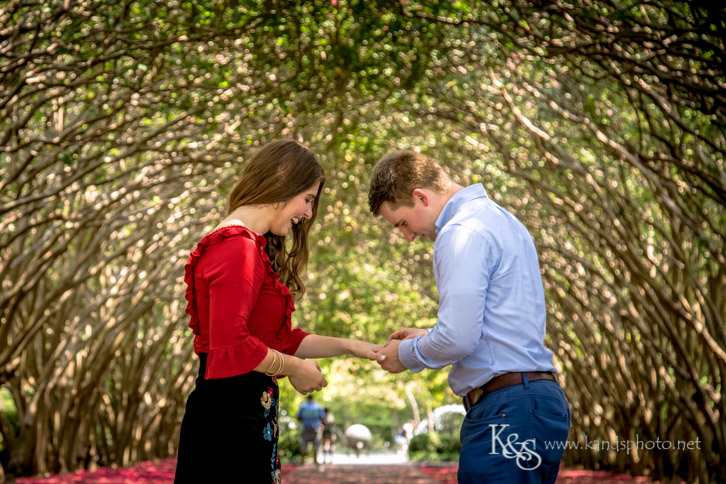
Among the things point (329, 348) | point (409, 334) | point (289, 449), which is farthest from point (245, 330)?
point (289, 449)

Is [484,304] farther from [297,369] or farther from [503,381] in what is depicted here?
[297,369]

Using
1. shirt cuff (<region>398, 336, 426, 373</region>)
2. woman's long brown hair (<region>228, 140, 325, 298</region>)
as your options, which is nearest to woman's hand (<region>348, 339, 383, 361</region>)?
shirt cuff (<region>398, 336, 426, 373</region>)

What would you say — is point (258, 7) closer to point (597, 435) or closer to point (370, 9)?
point (370, 9)

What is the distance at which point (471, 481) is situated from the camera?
3279mm

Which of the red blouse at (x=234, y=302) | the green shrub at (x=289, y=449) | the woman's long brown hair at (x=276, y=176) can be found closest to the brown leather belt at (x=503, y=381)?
the red blouse at (x=234, y=302)

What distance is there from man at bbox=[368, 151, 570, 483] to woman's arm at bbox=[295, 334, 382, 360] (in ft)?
1.56

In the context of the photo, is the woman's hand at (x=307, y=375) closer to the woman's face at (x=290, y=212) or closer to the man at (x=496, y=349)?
the man at (x=496, y=349)

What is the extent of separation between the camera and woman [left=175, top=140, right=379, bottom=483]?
10.4ft

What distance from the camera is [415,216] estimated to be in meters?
3.87

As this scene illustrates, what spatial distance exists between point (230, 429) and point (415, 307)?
2528 cm

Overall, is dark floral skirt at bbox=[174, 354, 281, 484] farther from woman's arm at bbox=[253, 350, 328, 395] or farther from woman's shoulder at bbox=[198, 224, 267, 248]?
woman's shoulder at bbox=[198, 224, 267, 248]

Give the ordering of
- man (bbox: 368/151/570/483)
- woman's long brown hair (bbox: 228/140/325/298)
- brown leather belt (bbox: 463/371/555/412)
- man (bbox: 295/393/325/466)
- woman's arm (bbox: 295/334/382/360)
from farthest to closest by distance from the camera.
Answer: man (bbox: 295/393/325/466)
woman's arm (bbox: 295/334/382/360)
woman's long brown hair (bbox: 228/140/325/298)
brown leather belt (bbox: 463/371/555/412)
man (bbox: 368/151/570/483)

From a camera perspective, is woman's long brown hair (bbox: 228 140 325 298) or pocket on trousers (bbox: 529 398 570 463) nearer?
pocket on trousers (bbox: 529 398 570 463)

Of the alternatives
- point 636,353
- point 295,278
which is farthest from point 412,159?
point 636,353
